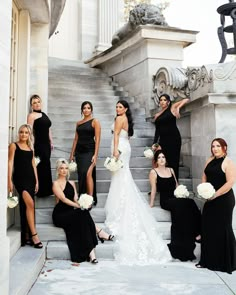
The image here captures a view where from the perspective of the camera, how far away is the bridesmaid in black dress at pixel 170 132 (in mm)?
6910

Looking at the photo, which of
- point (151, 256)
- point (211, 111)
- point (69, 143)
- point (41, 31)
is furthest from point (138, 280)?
point (41, 31)

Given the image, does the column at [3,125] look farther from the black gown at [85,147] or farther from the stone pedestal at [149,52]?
the stone pedestal at [149,52]

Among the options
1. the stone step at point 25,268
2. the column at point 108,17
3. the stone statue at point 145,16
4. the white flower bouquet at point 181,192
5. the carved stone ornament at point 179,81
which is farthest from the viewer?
the column at point 108,17

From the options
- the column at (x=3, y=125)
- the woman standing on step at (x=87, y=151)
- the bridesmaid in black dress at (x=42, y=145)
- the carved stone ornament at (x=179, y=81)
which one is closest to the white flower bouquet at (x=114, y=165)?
the woman standing on step at (x=87, y=151)

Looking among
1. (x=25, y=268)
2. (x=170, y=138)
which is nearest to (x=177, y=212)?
(x=170, y=138)

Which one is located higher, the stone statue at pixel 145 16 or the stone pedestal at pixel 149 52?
the stone statue at pixel 145 16

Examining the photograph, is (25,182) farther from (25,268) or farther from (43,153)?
(25,268)

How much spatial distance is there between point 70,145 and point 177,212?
3.39 m

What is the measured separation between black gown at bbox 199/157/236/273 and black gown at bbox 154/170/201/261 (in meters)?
0.29

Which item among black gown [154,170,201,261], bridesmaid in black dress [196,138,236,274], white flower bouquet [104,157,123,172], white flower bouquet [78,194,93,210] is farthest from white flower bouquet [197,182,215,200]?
white flower bouquet [78,194,93,210]

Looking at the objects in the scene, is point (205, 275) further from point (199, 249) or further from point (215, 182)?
point (215, 182)

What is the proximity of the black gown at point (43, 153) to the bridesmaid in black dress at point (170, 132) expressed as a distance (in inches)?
84.4

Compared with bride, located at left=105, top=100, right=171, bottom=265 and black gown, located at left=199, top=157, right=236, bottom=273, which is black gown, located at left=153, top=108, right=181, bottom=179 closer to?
bride, located at left=105, top=100, right=171, bottom=265

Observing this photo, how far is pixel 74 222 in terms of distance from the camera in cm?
554
